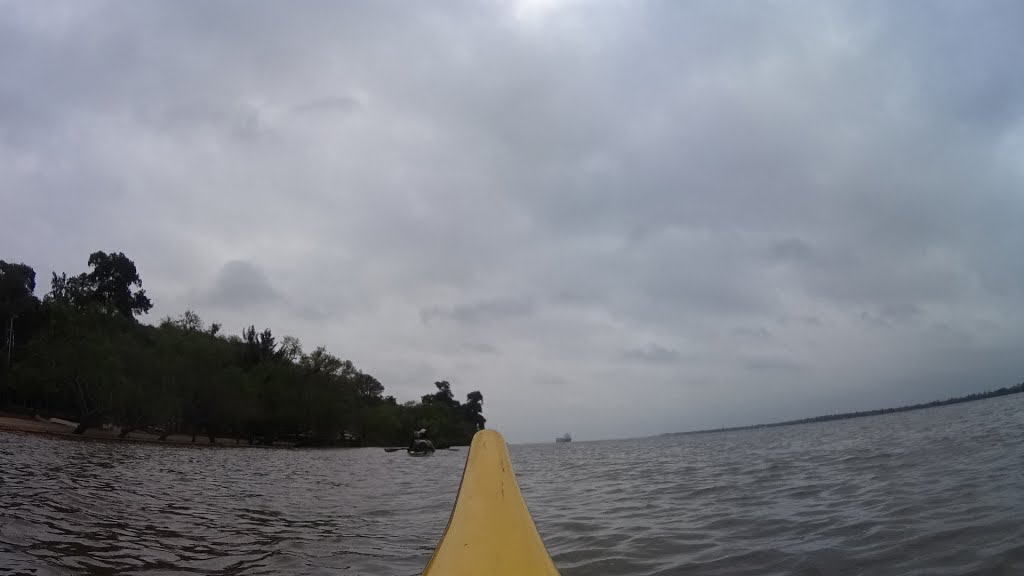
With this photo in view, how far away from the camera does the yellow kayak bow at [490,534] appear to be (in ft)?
9.66

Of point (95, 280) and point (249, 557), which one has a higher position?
point (95, 280)

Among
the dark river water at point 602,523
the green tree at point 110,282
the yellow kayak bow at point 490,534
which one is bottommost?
the dark river water at point 602,523

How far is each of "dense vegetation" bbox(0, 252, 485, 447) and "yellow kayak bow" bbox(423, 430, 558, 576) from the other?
3564cm

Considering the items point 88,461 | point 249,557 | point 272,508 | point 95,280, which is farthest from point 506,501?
point 95,280

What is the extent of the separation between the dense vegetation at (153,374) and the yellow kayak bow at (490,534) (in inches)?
1403

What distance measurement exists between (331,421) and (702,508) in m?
57.0

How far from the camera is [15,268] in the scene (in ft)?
161

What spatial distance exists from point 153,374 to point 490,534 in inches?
1641

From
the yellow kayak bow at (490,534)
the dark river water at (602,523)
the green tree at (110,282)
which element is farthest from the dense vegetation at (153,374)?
the yellow kayak bow at (490,534)

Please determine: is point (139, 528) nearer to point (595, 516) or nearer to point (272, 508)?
point (272, 508)

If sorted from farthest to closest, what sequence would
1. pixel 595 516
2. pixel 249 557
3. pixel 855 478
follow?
pixel 855 478, pixel 595 516, pixel 249 557

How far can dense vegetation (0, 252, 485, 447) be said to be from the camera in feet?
108

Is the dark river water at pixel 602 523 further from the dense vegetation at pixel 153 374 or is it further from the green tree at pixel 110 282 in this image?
the green tree at pixel 110 282

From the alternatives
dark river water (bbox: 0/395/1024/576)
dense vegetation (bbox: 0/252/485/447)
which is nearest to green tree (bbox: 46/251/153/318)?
dense vegetation (bbox: 0/252/485/447)
